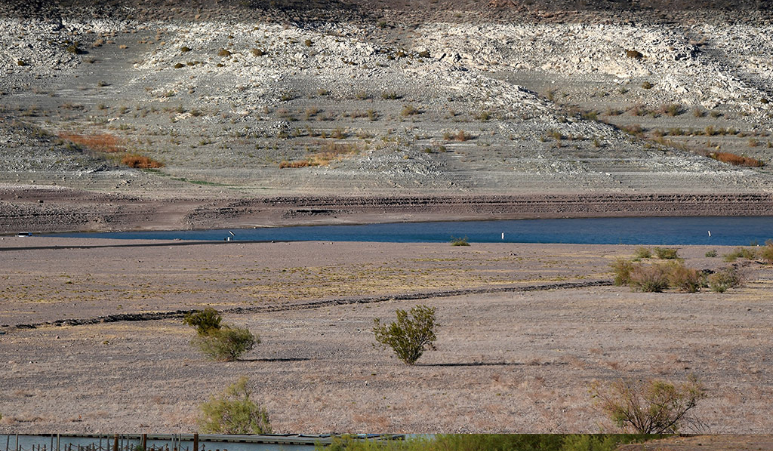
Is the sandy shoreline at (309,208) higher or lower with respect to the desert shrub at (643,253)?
higher

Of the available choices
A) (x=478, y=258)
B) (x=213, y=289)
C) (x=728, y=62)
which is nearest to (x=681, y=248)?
(x=478, y=258)

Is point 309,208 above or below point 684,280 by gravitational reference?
above

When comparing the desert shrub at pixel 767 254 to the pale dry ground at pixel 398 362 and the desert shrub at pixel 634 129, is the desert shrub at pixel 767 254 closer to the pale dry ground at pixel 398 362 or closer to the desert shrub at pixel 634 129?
the pale dry ground at pixel 398 362

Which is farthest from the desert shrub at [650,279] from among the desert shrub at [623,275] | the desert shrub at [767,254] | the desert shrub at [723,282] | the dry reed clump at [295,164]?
the dry reed clump at [295,164]

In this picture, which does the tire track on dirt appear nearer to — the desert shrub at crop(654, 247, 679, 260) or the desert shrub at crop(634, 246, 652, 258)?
the desert shrub at crop(654, 247, 679, 260)

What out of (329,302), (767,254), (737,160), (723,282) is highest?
(737,160)

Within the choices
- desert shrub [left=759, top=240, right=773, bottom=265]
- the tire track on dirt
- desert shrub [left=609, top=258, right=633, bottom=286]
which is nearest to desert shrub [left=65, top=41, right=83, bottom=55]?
desert shrub [left=759, top=240, right=773, bottom=265]

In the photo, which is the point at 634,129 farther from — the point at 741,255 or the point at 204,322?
the point at 204,322

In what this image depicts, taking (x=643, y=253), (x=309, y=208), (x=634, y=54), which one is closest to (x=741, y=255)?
(x=643, y=253)
